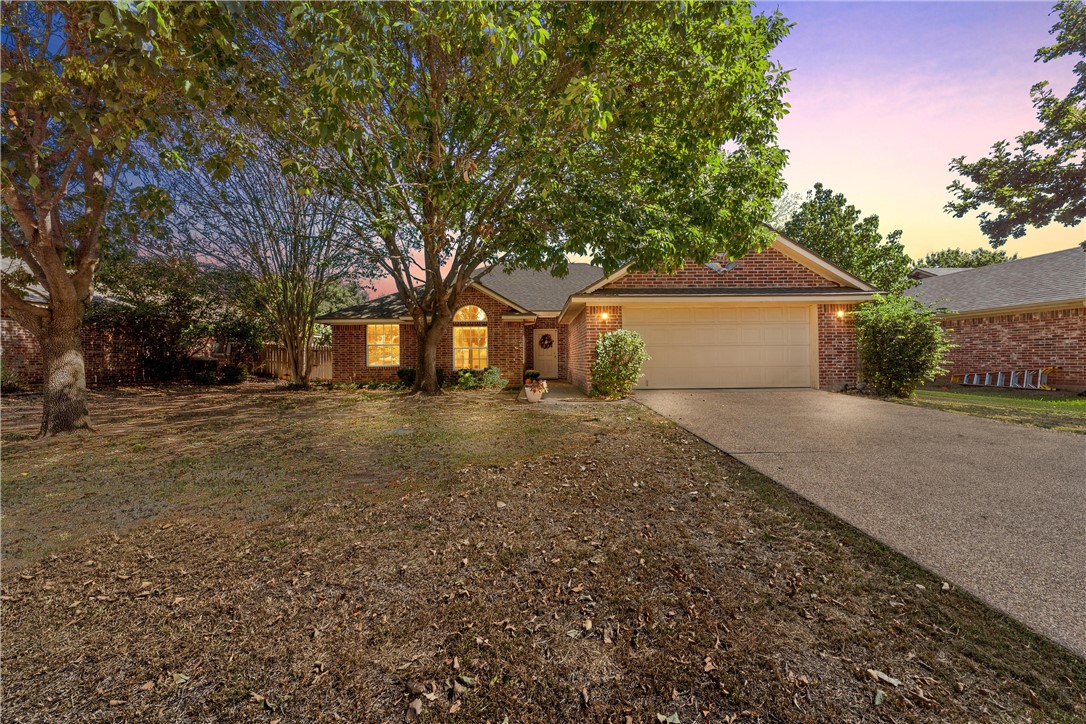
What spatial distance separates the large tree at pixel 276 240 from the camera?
44.3 feet

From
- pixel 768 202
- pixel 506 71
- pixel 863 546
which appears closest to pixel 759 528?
pixel 863 546

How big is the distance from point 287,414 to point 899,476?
10571 mm

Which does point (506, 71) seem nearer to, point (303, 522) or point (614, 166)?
point (614, 166)

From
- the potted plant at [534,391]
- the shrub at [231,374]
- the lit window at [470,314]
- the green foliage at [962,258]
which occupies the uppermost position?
the green foliage at [962,258]

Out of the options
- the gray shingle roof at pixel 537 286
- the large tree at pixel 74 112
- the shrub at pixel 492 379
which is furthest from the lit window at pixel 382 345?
the large tree at pixel 74 112

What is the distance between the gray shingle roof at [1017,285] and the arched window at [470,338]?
15.0 meters

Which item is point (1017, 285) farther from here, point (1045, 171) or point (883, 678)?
point (883, 678)

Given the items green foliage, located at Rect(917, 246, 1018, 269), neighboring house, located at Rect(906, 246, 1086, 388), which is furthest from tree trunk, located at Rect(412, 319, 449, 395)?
green foliage, located at Rect(917, 246, 1018, 269)

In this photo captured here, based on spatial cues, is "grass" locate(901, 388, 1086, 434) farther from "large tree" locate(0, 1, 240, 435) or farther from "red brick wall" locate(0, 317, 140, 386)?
"red brick wall" locate(0, 317, 140, 386)

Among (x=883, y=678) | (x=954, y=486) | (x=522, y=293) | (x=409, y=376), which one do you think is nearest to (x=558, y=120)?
(x=954, y=486)

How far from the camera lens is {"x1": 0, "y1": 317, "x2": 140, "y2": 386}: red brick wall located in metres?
13.3

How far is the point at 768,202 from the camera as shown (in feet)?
31.0

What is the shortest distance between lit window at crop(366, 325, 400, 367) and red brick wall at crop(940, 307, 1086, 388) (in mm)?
20103

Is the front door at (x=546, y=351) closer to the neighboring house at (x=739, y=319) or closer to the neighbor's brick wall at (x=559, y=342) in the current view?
the neighbor's brick wall at (x=559, y=342)
